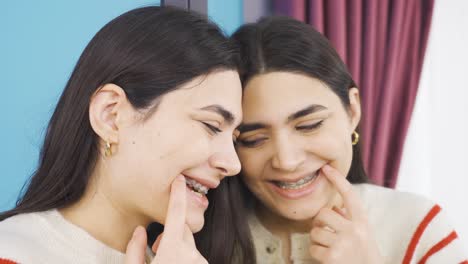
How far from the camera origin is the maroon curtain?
82.7 inches

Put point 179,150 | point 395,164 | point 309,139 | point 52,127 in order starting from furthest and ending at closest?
point 395,164 < point 309,139 < point 52,127 < point 179,150

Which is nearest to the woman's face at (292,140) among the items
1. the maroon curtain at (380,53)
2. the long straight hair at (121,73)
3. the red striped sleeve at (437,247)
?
the long straight hair at (121,73)

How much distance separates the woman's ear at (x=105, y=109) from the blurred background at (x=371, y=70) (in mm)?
364

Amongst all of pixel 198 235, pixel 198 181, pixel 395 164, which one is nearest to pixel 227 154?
pixel 198 181

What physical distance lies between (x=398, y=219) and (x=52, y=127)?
85cm

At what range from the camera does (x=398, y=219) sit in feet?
4.78

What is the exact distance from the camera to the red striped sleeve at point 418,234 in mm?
1395

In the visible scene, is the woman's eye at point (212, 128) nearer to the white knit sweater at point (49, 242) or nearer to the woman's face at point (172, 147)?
the woman's face at point (172, 147)

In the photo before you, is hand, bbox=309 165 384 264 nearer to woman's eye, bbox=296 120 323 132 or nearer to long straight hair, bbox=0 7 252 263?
woman's eye, bbox=296 120 323 132

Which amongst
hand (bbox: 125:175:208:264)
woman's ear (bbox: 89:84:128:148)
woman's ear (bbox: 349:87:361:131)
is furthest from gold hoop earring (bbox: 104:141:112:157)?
woman's ear (bbox: 349:87:361:131)

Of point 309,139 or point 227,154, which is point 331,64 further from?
point 227,154

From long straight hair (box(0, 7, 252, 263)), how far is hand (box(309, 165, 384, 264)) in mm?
409

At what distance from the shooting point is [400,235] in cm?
144

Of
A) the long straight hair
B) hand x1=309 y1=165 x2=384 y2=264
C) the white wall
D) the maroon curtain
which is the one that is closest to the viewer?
the long straight hair
